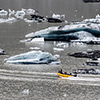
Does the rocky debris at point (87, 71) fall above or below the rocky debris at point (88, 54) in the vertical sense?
below

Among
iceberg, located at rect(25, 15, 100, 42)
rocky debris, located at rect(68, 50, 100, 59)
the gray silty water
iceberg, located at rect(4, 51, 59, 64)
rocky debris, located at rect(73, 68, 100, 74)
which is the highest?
the gray silty water

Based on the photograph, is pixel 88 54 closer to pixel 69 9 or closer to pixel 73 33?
pixel 73 33

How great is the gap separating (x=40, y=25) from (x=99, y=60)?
775 inches

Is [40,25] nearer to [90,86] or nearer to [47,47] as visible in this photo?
[47,47]

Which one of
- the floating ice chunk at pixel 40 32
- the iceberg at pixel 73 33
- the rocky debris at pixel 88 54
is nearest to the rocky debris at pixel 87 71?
the rocky debris at pixel 88 54

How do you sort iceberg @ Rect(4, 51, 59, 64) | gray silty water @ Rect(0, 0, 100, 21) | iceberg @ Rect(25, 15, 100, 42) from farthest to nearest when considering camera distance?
gray silty water @ Rect(0, 0, 100, 21) → iceberg @ Rect(25, 15, 100, 42) → iceberg @ Rect(4, 51, 59, 64)

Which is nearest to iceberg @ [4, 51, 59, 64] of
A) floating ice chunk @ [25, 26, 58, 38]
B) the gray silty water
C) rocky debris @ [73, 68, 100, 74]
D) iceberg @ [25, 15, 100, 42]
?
rocky debris @ [73, 68, 100, 74]

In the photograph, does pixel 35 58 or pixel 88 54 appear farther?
pixel 88 54

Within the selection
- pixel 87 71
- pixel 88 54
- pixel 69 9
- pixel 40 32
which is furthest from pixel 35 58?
pixel 69 9

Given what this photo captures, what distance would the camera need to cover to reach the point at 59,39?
34.0m

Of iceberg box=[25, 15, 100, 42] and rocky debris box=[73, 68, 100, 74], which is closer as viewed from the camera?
rocky debris box=[73, 68, 100, 74]

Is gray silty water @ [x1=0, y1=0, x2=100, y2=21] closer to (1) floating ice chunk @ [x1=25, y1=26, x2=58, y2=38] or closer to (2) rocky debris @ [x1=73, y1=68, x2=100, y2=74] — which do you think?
(1) floating ice chunk @ [x1=25, y1=26, x2=58, y2=38]

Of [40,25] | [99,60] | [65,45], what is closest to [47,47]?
[65,45]

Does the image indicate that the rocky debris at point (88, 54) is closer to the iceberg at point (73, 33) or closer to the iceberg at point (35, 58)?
the iceberg at point (35, 58)
